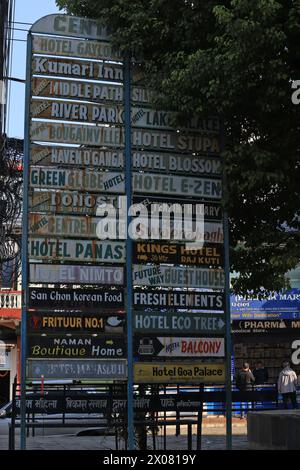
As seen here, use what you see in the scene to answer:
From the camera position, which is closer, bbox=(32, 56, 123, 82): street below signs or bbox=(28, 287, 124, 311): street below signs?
bbox=(28, 287, 124, 311): street below signs

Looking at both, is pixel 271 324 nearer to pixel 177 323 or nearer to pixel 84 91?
pixel 177 323

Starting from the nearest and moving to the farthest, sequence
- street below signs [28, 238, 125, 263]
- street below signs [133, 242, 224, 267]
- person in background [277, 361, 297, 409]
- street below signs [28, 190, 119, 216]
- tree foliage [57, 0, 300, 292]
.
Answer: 1. tree foliage [57, 0, 300, 292]
2. street below signs [28, 238, 125, 263]
3. street below signs [28, 190, 119, 216]
4. street below signs [133, 242, 224, 267]
5. person in background [277, 361, 297, 409]

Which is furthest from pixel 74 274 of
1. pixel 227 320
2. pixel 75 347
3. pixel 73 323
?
pixel 227 320

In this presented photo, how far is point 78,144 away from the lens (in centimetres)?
1122

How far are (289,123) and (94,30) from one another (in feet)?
10.4

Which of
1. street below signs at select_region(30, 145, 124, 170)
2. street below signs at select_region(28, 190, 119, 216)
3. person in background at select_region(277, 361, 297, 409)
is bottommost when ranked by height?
person in background at select_region(277, 361, 297, 409)

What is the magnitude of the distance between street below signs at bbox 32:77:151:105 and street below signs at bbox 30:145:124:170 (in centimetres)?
76

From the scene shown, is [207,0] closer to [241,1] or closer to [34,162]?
[241,1]

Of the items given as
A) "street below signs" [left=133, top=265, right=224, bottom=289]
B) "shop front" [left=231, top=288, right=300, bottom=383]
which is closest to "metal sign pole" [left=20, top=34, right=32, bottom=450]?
"street below signs" [left=133, top=265, right=224, bottom=289]

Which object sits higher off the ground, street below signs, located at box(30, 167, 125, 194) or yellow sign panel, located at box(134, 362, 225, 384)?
street below signs, located at box(30, 167, 125, 194)

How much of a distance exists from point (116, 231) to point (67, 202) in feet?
2.58

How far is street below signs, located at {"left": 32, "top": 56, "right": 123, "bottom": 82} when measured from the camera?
11250 millimetres

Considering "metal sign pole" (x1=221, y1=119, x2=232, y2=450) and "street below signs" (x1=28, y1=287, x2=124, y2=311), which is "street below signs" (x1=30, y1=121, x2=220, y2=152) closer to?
"metal sign pole" (x1=221, y1=119, x2=232, y2=450)

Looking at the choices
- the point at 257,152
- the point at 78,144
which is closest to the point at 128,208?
the point at 78,144
